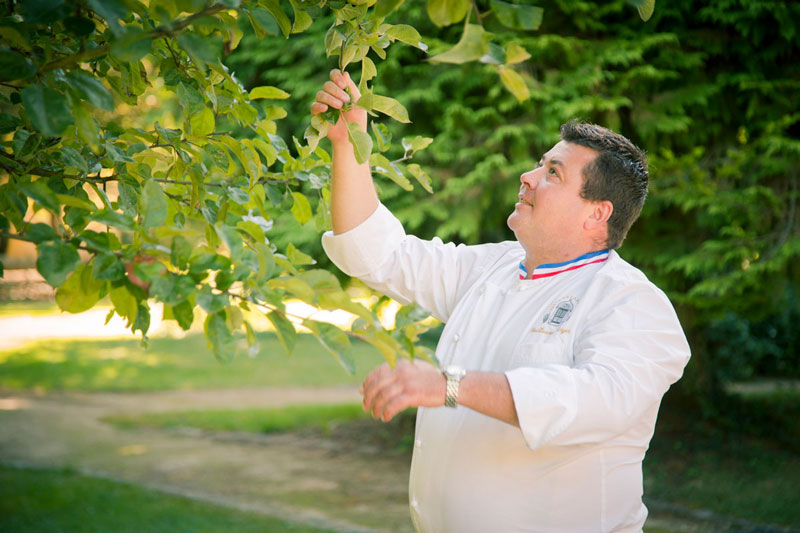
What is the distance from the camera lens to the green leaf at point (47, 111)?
132cm

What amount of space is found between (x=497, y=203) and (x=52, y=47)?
215 inches

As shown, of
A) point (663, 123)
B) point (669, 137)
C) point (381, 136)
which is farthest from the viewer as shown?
point (669, 137)

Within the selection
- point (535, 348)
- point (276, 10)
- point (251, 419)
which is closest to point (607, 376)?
point (535, 348)

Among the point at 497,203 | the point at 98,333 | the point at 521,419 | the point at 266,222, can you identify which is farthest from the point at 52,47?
the point at 98,333

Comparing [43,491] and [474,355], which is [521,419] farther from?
[43,491]

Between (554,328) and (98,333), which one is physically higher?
(554,328)

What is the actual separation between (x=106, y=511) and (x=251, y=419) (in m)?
3.75

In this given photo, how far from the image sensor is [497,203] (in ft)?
23.0

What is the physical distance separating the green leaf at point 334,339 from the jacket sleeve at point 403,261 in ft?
2.93

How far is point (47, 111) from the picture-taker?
1330 millimetres

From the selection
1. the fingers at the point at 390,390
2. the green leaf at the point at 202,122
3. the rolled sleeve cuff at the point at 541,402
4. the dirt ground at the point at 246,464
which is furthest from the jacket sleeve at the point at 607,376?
the dirt ground at the point at 246,464

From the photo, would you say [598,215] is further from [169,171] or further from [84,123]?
[84,123]

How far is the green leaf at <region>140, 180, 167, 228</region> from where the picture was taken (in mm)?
1410

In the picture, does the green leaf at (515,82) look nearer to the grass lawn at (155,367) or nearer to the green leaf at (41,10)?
the green leaf at (41,10)
